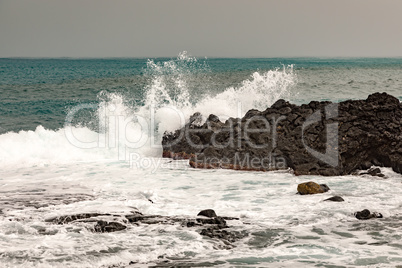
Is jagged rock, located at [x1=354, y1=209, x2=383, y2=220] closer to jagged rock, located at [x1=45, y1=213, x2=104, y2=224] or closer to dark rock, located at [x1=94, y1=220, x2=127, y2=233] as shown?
dark rock, located at [x1=94, y1=220, x2=127, y2=233]

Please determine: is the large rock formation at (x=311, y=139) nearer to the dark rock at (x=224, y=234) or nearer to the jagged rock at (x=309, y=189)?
the jagged rock at (x=309, y=189)

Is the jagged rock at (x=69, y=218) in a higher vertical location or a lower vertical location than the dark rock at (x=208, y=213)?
lower

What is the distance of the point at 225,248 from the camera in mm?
5766

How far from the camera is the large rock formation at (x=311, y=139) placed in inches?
396

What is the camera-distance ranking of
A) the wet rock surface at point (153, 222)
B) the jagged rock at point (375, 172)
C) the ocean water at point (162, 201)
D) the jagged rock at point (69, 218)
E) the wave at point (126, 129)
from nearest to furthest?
the ocean water at point (162, 201)
the wet rock surface at point (153, 222)
the jagged rock at point (69, 218)
the jagged rock at point (375, 172)
the wave at point (126, 129)

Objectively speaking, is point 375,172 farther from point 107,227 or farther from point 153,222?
point 107,227

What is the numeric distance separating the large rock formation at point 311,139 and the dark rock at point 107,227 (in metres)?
4.59

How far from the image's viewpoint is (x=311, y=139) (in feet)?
34.4

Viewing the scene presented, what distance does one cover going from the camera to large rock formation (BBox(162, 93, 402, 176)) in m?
10.1

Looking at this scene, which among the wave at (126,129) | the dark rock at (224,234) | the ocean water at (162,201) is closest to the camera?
the ocean water at (162,201)

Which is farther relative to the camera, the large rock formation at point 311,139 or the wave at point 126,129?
the wave at point 126,129

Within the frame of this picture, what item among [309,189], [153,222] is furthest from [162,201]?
[309,189]

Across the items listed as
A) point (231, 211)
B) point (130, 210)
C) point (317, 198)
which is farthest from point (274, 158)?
point (130, 210)

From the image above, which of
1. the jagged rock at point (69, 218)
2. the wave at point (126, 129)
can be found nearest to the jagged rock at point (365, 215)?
the jagged rock at point (69, 218)
